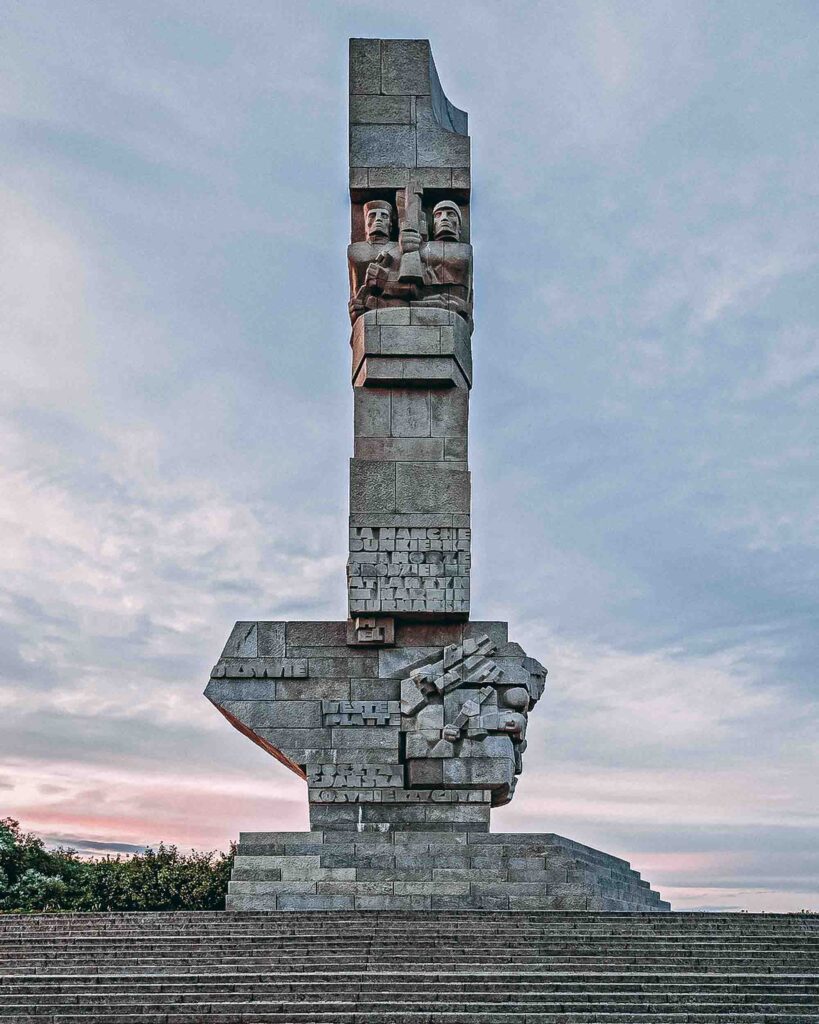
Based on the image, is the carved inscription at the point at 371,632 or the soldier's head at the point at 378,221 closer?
the carved inscription at the point at 371,632

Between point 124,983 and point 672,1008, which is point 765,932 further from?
point 124,983

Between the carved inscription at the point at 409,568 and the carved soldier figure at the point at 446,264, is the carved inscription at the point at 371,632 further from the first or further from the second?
the carved soldier figure at the point at 446,264

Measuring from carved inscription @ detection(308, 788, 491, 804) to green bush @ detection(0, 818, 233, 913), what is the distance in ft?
27.1

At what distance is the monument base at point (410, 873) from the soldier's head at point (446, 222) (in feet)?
29.6

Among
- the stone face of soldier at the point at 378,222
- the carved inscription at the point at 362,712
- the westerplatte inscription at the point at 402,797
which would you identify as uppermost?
the stone face of soldier at the point at 378,222

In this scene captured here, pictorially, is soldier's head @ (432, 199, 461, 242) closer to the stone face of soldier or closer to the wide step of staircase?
the stone face of soldier

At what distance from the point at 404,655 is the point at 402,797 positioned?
6.76 ft

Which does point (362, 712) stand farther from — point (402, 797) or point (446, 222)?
point (446, 222)

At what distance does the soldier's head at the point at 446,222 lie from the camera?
22797 mm

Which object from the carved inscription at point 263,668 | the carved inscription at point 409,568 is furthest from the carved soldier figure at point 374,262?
the carved inscription at point 263,668

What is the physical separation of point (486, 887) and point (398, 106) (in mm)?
11982

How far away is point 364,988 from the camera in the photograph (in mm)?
13758

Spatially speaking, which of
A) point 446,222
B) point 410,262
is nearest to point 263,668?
point 410,262

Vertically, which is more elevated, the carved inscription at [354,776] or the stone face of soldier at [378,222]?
the stone face of soldier at [378,222]
